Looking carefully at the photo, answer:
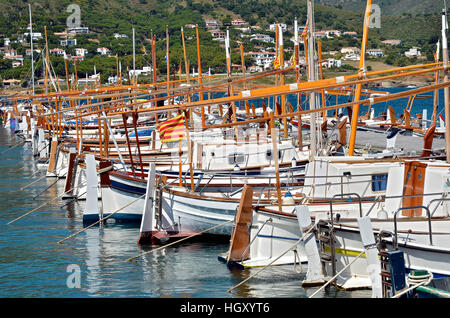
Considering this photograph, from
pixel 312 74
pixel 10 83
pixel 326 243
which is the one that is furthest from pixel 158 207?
pixel 10 83

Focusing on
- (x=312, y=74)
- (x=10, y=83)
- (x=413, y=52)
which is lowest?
(x=10, y=83)

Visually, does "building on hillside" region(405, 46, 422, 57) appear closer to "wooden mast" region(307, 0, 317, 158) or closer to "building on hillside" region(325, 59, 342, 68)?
"building on hillside" region(325, 59, 342, 68)

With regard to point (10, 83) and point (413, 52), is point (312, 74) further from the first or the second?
point (413, 52)

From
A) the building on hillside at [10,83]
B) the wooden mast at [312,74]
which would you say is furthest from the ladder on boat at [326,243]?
the building on hillside at [10,83]

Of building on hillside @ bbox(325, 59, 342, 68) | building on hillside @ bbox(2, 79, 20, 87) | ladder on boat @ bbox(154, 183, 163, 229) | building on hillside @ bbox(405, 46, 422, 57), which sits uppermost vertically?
building on hillside @ bbox(405, 46, 422, 57)

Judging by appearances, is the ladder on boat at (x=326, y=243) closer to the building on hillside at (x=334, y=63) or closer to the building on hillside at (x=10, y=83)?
the building on hillside at (x=334, y=63)

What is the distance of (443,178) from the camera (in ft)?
72.1

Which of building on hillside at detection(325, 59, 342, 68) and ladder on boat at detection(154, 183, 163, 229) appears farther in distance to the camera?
building on hillside at detection(325, 59, 342, 68)

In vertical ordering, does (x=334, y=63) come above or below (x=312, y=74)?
below

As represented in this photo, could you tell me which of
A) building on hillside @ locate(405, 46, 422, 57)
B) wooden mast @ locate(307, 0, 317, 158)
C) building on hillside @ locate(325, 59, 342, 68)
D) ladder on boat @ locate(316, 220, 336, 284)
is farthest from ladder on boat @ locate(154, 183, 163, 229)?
building on hillside @ locate(405, 46, 422, 57)
